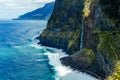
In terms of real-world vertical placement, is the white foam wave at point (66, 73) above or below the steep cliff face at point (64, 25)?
below

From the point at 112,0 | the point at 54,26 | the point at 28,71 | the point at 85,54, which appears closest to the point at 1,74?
the point at 28,71

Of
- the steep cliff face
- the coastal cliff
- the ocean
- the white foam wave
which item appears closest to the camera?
the coastal cliff

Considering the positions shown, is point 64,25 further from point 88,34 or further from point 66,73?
point 66,73

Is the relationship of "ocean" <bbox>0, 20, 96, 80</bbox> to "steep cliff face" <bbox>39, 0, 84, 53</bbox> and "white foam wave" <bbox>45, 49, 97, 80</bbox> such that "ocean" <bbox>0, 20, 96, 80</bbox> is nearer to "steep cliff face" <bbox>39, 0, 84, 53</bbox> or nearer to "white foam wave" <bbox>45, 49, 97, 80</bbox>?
"white foam wave" <bbox>45, 49, 97, 80</bbox>

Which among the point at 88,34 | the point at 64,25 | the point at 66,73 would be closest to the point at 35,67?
the point at 66,73

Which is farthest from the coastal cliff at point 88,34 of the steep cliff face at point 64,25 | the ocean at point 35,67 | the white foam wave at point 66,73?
the ocean at point 35,67

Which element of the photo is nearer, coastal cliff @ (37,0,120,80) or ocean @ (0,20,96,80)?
coastal cliff @ (37,0,120,80)

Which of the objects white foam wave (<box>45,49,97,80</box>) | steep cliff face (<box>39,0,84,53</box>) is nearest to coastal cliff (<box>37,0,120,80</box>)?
steep cliff face (<box>39,0,84,53</box>)

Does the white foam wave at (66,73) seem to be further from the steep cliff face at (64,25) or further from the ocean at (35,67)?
the steep cliff face at (64,25)
